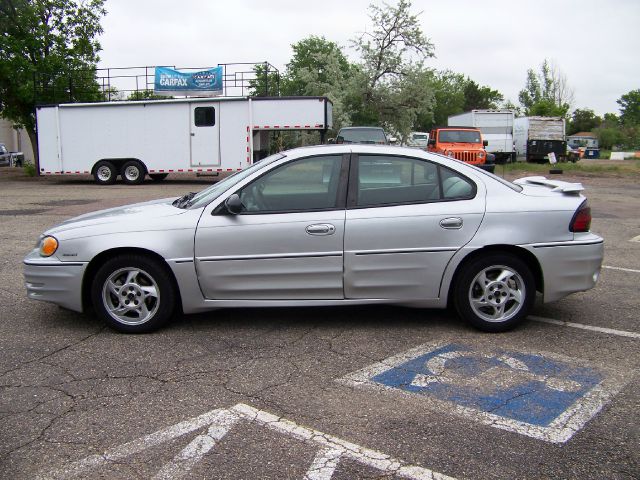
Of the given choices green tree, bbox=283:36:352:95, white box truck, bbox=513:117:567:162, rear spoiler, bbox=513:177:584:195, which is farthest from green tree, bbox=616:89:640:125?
rear spoiler, bbox=513:177:584:195

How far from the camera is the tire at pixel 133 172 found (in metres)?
21.8

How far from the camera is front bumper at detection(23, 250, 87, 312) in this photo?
16.8 ft

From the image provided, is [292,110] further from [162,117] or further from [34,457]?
[34,457]

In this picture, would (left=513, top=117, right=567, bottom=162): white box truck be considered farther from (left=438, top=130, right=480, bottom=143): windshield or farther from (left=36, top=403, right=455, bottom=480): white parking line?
(left=36, top=403, right=455, bottom=480): white parking line

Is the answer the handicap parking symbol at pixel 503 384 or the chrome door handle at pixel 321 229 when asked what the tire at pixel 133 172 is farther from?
the handicap parking symbol at pixel 503 384

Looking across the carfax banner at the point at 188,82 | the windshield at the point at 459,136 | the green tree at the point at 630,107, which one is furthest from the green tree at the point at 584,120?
the carfax banner at the point at 188,82

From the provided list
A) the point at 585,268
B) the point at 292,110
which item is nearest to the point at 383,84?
the point at 292,110

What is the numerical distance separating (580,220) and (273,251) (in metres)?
2.59

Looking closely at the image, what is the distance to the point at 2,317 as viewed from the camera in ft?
18.7

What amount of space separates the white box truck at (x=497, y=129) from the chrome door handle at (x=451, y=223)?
31464 mm

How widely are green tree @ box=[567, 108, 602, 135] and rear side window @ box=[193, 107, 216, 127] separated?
98.9 m

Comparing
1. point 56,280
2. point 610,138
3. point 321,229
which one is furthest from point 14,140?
point 610,138

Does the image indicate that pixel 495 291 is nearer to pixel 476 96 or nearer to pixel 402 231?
pixel 402 231

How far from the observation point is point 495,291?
5195 millimetres
